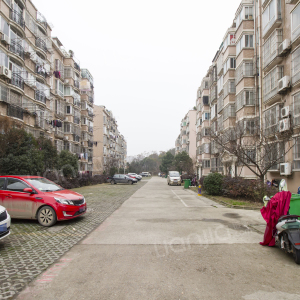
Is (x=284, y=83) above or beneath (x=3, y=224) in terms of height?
above

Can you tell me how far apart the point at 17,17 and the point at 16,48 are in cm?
283

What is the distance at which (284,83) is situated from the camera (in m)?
15.9

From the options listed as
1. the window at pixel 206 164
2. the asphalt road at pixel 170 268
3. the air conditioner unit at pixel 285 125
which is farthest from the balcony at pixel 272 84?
the window at pixel 206 164

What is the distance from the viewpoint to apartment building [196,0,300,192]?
15.2 metres

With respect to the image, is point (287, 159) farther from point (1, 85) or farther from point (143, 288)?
point (1, 85)

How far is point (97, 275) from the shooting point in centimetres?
434

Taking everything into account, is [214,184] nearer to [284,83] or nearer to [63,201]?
[284,83]

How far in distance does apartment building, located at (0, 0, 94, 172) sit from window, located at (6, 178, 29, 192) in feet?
48.9

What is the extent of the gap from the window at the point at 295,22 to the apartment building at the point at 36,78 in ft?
67.2

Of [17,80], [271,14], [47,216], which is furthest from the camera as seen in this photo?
[17,80]

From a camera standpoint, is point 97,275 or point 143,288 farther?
point 97,275

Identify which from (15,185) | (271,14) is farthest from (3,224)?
(271,14)

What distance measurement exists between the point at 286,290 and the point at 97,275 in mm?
2902

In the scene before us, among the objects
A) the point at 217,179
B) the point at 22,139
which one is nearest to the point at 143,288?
the point at 217,179
